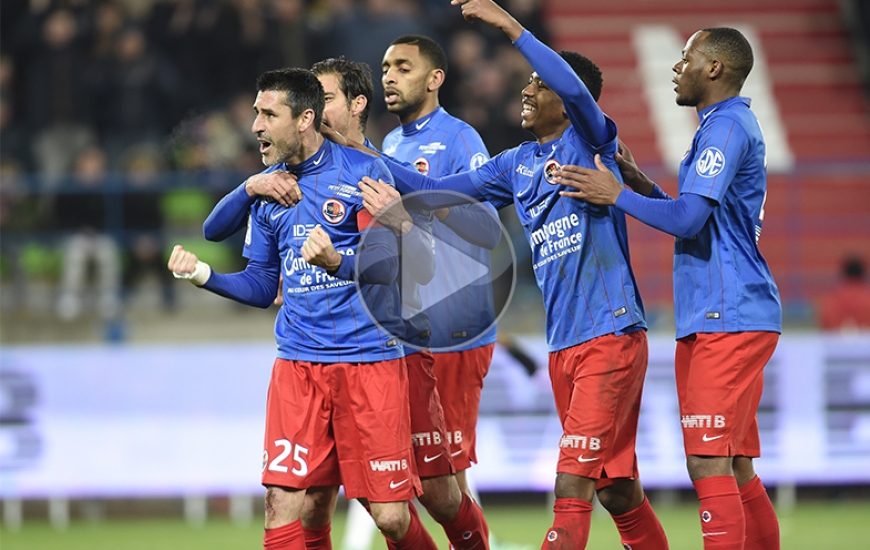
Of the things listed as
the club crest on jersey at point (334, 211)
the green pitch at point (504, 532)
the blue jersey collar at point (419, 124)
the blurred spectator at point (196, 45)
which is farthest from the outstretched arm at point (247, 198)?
the blurred spectator at point (196, 45)

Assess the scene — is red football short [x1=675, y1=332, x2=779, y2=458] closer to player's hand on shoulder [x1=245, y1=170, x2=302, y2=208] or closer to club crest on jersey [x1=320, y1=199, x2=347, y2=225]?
club crest on jersey [x1=320, y1=199, x2=347, y2=225]

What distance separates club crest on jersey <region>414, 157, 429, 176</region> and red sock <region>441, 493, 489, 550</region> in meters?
1.72

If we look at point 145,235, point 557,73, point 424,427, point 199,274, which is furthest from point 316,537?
point 145,235

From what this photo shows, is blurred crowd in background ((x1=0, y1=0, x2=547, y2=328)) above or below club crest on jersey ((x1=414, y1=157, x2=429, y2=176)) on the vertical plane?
above

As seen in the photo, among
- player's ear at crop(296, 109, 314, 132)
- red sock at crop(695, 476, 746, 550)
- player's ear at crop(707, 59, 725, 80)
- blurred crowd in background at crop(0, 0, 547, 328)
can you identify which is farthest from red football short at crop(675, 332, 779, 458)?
blurred crowd in background at crop(0, 0, 547, 328)

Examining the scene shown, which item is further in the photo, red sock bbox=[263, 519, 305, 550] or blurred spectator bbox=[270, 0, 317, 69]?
blurred spectator bbox=[270, 0, 317, 69]

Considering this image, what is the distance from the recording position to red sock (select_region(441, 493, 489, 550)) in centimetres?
609

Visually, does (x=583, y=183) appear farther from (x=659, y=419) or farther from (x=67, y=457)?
(x=67, y=457)

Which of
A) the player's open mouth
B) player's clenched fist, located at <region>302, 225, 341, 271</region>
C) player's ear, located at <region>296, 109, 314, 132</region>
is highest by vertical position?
the player's open mouth

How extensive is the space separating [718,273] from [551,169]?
0.89m

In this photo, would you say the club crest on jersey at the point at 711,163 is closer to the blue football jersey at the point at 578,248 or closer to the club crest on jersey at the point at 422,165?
the blue football jersey at the point at 578,248

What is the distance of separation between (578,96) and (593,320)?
103cm

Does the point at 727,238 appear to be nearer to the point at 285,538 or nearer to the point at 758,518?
the point at 758,518

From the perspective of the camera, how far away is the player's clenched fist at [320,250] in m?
5.02
